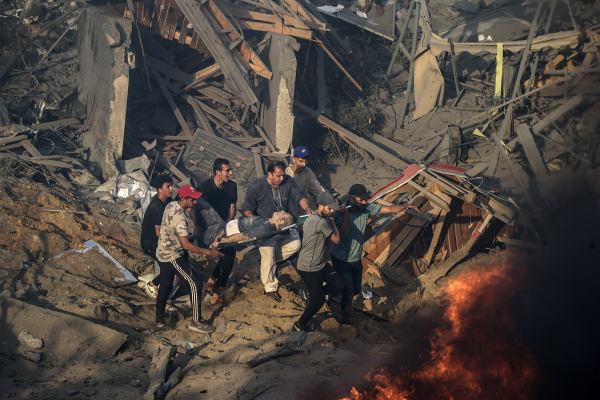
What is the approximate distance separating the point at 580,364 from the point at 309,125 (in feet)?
35.6

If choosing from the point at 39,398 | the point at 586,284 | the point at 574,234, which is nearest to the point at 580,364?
the point at 586,284

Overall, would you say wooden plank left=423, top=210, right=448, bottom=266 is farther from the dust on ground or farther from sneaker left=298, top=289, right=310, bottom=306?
sneaker left=298, top=289, right=310, bottom=306

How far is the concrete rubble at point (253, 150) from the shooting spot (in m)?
4.61

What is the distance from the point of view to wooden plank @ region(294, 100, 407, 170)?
11.9 m

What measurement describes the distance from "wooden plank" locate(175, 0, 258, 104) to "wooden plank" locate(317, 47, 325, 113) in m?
3.47

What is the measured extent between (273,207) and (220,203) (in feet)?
3.28

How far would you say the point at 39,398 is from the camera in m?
3.54

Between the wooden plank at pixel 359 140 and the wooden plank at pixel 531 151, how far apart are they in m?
3.20

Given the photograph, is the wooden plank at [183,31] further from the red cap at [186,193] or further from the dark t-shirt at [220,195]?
the red cap at [186,193]

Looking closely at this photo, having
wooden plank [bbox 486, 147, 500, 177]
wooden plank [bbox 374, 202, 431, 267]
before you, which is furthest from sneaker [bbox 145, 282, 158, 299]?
wooden plank [bbox 486, 147, 500, 177]

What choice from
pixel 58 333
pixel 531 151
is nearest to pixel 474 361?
pixel 58 333

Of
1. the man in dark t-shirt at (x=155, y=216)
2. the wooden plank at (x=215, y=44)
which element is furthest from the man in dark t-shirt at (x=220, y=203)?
the wooden plank at (x=215, y=44)

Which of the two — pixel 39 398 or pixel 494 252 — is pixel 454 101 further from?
pixel 39 398

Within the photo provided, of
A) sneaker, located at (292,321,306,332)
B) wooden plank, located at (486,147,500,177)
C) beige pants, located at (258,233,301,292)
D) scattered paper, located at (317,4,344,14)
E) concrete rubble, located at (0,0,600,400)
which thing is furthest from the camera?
scattered paper, located at (317,4,344,14)
